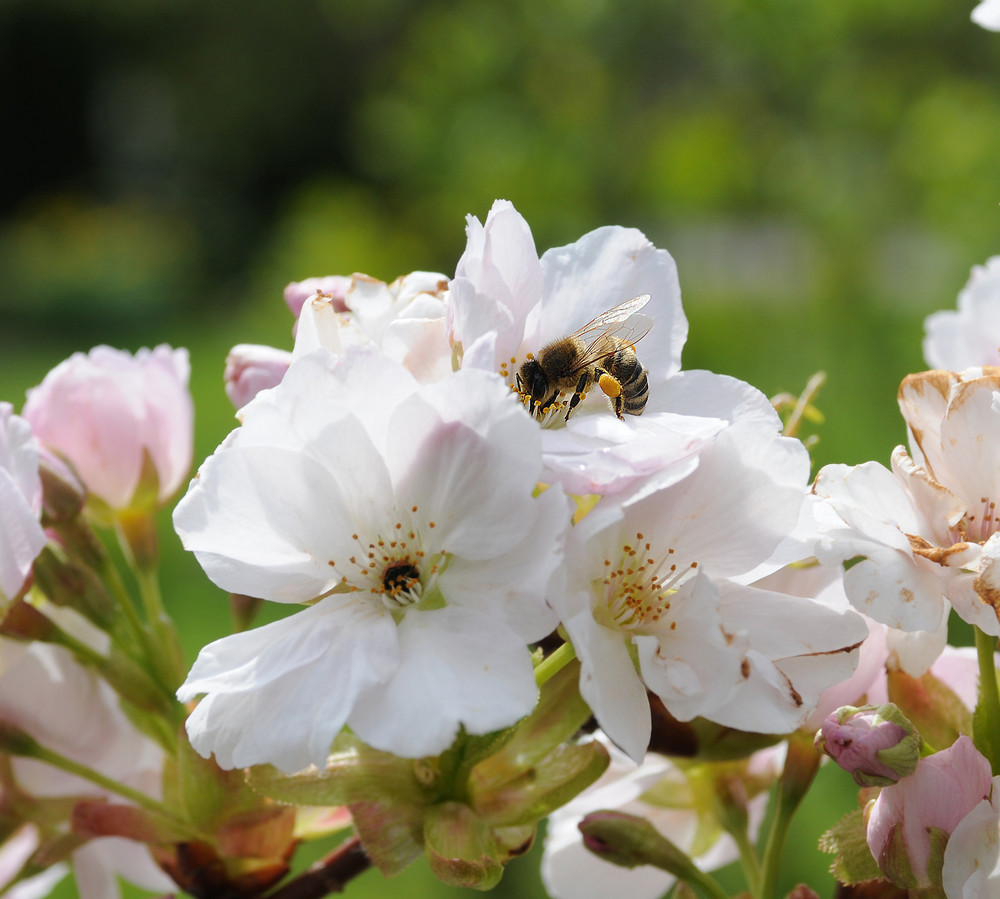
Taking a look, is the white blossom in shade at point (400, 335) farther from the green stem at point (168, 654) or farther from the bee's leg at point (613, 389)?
the green stem at point (168, 654)

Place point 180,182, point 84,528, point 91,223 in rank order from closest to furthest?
point 84,528
point 91,223
point 180,182

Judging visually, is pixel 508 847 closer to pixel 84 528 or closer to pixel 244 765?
pixel 244 765

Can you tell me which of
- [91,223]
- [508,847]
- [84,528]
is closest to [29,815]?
[84,528]

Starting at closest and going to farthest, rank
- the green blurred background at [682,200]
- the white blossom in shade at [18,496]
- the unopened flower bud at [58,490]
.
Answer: the white blossom in shade at [18,496], the unopened flower bud at [58,490], the green blurred background at [682,200]

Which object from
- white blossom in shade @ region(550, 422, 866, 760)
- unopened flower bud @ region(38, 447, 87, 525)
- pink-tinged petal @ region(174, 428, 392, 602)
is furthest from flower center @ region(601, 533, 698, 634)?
unopened flower bud @ region(38, 447, 87, 525)

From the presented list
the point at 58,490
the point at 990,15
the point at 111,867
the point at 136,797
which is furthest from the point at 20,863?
the point at 990,15

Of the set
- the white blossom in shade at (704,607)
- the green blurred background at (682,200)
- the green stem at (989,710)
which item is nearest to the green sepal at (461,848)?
the white blossom in shade at (704,607)
